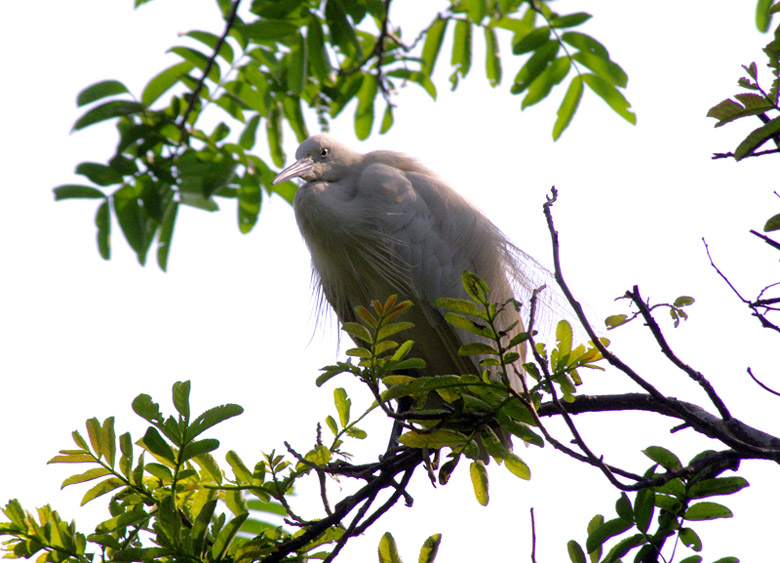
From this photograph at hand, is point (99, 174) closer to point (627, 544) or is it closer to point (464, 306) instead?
point (464, 306)

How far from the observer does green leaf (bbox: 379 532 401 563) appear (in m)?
1.97

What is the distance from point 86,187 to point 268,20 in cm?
92

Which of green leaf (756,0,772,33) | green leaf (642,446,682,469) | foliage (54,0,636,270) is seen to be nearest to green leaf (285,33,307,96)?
foliage (54,0,636,270)

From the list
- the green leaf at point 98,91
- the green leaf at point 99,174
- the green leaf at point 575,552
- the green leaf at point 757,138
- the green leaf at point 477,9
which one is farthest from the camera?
the green leaf at point 477,9

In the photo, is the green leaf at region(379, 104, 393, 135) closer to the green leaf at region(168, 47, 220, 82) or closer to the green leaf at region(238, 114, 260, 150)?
the green leaf at region(238, 114, 260, 150)

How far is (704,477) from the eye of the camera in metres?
1.88

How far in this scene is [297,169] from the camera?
3.91 metres

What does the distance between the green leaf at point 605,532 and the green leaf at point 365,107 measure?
2.42m

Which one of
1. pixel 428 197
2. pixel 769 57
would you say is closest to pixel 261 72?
pixel 428 197

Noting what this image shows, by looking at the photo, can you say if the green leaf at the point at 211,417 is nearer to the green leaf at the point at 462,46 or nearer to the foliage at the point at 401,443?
the foliage at the point at 401,443

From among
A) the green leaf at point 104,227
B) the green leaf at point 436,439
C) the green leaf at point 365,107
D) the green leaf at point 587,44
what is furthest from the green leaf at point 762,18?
the green leaf at point 104,227

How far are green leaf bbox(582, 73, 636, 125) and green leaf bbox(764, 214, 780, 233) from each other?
161 cm

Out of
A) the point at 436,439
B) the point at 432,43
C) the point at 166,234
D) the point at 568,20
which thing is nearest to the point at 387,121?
the point at 432,43

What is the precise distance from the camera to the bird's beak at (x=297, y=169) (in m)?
3.71
